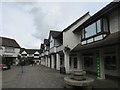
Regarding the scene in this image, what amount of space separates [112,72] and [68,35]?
25.7 feet

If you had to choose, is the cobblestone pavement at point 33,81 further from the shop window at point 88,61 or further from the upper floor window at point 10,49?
the upper floor window at point 10,49

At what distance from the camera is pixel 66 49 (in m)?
16.3

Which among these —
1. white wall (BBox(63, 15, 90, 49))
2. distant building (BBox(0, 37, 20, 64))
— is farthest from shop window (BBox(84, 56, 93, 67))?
distant building (BBox(0, 37, 20, 64))

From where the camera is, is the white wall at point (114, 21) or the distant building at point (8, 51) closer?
the white wall at point (114, 21)

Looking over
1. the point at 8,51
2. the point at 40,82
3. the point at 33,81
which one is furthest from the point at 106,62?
the point at 8,51

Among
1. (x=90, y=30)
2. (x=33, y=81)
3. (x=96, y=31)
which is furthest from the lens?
(x=90, y=30)

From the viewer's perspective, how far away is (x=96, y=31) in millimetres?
12055

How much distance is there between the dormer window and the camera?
11.1 m

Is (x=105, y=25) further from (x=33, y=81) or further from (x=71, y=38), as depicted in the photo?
(x=33, y=81)

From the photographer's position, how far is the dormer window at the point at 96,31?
11.1 meters

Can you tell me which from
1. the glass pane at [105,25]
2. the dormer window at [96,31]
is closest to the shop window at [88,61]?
the dormer window at [96,31]

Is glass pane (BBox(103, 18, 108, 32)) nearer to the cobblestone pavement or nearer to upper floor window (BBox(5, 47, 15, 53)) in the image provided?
the cobblestone pavement

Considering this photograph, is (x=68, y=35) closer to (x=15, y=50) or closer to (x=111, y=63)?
(x=111, y=63)

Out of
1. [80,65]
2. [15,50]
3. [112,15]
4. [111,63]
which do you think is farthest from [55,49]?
[15,50]
